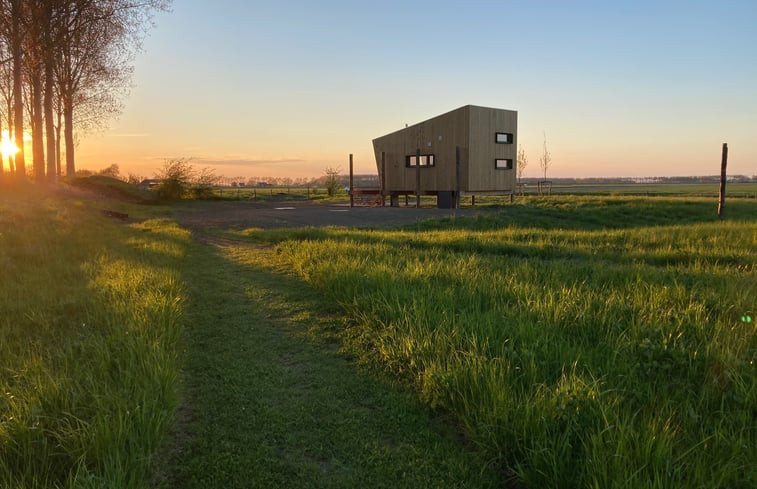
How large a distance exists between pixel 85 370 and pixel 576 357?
128 inches

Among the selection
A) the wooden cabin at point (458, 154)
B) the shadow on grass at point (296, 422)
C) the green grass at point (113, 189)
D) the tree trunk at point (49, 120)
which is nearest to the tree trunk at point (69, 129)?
the green grass at point (113, 189)

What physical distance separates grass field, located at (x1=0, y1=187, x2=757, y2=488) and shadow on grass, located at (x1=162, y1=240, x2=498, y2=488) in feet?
0.04

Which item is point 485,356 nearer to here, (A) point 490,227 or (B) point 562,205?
(A) point 490,227

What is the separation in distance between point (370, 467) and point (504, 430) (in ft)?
2.38

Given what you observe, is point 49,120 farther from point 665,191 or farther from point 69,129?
point 665,191

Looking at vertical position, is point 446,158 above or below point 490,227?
above

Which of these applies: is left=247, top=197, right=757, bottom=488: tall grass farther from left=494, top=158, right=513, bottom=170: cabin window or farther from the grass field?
left=494, top=158, right=513, bottom=170: cabin window

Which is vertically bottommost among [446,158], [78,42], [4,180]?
[4,180]

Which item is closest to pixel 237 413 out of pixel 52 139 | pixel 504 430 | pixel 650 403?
pixel 504 430

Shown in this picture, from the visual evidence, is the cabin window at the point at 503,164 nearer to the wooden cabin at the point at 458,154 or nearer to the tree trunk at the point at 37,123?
the wooden cabin at the point at 458,154

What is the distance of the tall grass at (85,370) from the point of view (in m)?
2.13

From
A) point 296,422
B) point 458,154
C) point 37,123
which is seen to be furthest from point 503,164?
point 296,422

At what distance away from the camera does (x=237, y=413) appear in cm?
286

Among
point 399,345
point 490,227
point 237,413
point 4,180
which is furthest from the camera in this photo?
point 4,180
